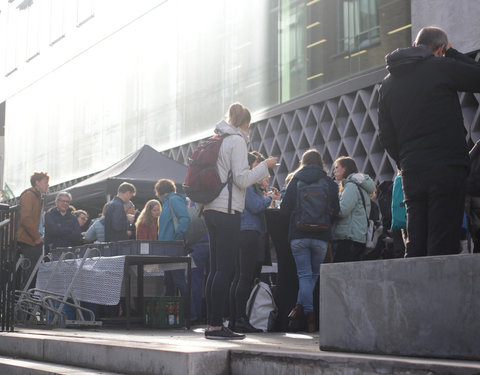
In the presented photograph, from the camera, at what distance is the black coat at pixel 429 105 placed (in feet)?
14.8

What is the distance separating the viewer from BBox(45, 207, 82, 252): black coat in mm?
10562

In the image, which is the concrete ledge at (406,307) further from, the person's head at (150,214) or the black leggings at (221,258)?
the person's head at (150,214)

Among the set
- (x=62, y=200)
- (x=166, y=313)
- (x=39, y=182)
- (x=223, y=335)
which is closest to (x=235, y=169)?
(x=223, y=335)

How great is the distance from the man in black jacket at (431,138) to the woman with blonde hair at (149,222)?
571 centimetres

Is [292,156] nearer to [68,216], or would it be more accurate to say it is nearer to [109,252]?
[68,216]

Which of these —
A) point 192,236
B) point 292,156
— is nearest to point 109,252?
point 192,236

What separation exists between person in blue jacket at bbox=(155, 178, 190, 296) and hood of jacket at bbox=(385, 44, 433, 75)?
15.3ft

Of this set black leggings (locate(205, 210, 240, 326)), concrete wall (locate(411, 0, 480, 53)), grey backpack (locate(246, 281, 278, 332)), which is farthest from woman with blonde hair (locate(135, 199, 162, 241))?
concrete wall (locate(411, 0, 480, 53))

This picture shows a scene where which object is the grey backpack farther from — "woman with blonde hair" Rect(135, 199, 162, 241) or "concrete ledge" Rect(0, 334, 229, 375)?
"woman with blonde hair" Rect(135, 199, 162, 241)

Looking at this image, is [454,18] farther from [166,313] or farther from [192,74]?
[192,74]

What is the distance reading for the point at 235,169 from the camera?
19.8 ft

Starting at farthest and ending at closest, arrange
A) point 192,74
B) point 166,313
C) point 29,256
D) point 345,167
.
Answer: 1. point 192,74
2. point 29,256
3. point 166,313
4. point 345,167

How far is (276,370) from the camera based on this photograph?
380 cm

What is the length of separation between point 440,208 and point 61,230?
701 centimetres
